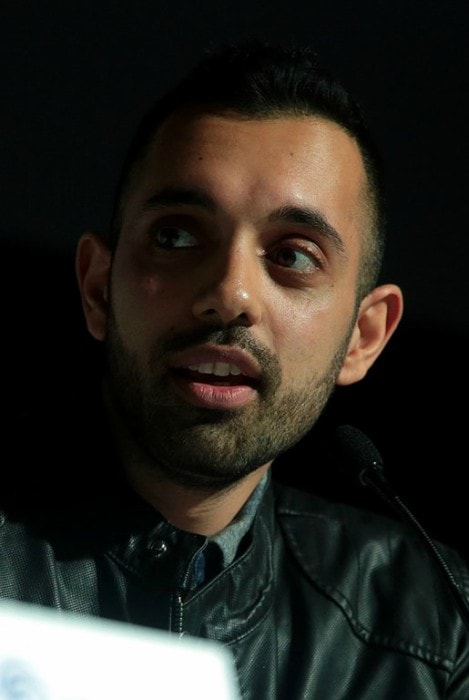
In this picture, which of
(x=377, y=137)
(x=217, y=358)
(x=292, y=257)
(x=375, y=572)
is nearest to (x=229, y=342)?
(x=217, y=358)

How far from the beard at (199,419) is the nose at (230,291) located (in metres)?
0.01

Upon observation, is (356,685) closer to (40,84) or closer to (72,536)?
(72,536)

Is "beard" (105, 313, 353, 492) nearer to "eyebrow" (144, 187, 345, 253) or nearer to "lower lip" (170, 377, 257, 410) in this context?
"lower lip" (170, 377, 257, 410)

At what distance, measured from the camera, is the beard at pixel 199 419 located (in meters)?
1.30

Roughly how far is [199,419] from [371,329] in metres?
0.31

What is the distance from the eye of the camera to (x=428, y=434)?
173 centimetres

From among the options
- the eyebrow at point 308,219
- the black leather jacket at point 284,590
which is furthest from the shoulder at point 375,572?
the eyebrow at point 308,219

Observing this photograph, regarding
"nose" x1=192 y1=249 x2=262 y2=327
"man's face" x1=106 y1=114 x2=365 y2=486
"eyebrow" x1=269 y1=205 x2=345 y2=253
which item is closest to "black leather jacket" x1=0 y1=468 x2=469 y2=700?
"man's face" x1=106 y1=114 x2=365 y2=486

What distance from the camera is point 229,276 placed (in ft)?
4.20

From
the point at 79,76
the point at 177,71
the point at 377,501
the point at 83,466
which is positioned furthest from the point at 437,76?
the point at 83,466

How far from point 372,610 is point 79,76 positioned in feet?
2.29

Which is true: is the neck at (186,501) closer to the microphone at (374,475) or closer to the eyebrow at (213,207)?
the microphone at (374,475)

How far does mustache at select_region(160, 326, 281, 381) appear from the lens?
1.27 m

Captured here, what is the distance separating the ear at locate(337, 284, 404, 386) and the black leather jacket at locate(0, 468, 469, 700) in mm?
177
